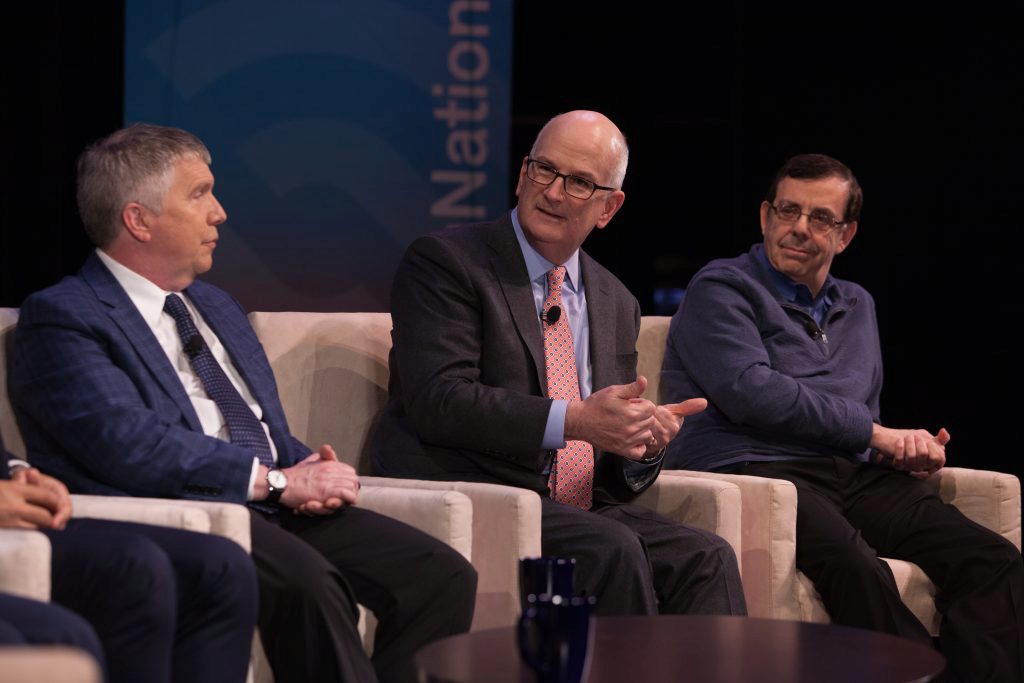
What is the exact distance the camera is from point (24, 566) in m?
2.12

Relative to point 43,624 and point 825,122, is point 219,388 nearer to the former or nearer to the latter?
point 43,624

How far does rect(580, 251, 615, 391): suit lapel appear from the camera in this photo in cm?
340

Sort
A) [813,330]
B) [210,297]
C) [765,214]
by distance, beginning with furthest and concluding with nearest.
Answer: [765,214], [813,330], [210,297]

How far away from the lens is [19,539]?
213 cm

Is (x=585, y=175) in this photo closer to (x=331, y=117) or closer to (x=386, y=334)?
(x=386, y=334)

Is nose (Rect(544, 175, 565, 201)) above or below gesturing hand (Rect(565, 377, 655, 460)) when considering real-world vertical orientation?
above

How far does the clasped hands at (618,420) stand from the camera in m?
3.08

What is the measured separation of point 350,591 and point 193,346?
2.06 ft

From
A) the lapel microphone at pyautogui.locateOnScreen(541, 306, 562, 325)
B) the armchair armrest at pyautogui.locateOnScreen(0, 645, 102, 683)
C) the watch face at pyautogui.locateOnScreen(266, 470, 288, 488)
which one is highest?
the lapel microphone at pyautogui.locateOnScreen(541, 306, 562, 325)

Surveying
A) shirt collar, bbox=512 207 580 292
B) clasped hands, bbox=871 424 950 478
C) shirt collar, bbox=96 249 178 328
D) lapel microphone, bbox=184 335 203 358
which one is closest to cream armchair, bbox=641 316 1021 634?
clasped hands, bbox=871 424 950 478

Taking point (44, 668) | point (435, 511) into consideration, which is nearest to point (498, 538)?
point (435, 511)

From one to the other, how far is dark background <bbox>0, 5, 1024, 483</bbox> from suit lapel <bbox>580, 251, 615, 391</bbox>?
6.59ft

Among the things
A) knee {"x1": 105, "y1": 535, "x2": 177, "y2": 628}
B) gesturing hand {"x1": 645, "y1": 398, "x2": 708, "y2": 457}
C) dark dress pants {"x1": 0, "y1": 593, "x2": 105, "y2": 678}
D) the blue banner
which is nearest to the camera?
dark dress pants {"x1": 0, "y1": 593, "x2": 105, "y2": 678}

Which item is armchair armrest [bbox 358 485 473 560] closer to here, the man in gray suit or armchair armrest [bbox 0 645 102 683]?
the man in gray suit
